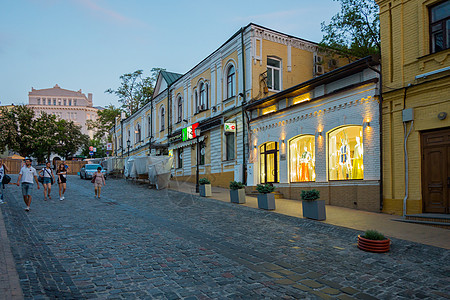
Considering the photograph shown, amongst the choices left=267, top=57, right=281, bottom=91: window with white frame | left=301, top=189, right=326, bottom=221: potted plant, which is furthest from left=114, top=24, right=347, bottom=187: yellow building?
left=301, top=189, right=326, bottom=221: potted plant

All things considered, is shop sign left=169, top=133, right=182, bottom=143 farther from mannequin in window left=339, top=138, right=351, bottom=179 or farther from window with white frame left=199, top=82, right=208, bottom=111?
mannequin in window left=339, top=138, right=351, bottom=179

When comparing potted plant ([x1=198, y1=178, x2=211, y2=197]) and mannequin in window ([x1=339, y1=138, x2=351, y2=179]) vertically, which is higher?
mannequin in window ([x1=339, y1=138, x2=351, y2=179])

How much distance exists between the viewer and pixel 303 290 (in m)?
5.26

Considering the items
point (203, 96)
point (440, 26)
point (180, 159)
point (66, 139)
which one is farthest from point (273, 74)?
point (66, 139)

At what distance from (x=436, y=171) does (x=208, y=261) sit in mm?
8429

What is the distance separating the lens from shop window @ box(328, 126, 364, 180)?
13797 mm

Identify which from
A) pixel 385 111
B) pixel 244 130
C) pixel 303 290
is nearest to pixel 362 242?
pixel 303 290

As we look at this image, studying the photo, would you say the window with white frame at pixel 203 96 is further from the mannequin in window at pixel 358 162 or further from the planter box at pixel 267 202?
the mannequin in window at pixel 358 162

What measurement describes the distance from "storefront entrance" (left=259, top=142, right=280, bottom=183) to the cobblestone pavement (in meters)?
7.68

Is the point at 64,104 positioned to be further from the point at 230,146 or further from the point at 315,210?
the point at 315,210

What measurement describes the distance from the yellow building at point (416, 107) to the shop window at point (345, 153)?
1.33m

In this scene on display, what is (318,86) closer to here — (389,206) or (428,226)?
(389,206)

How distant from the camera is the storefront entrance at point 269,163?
1863 centimetres

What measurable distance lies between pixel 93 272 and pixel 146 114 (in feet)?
117
